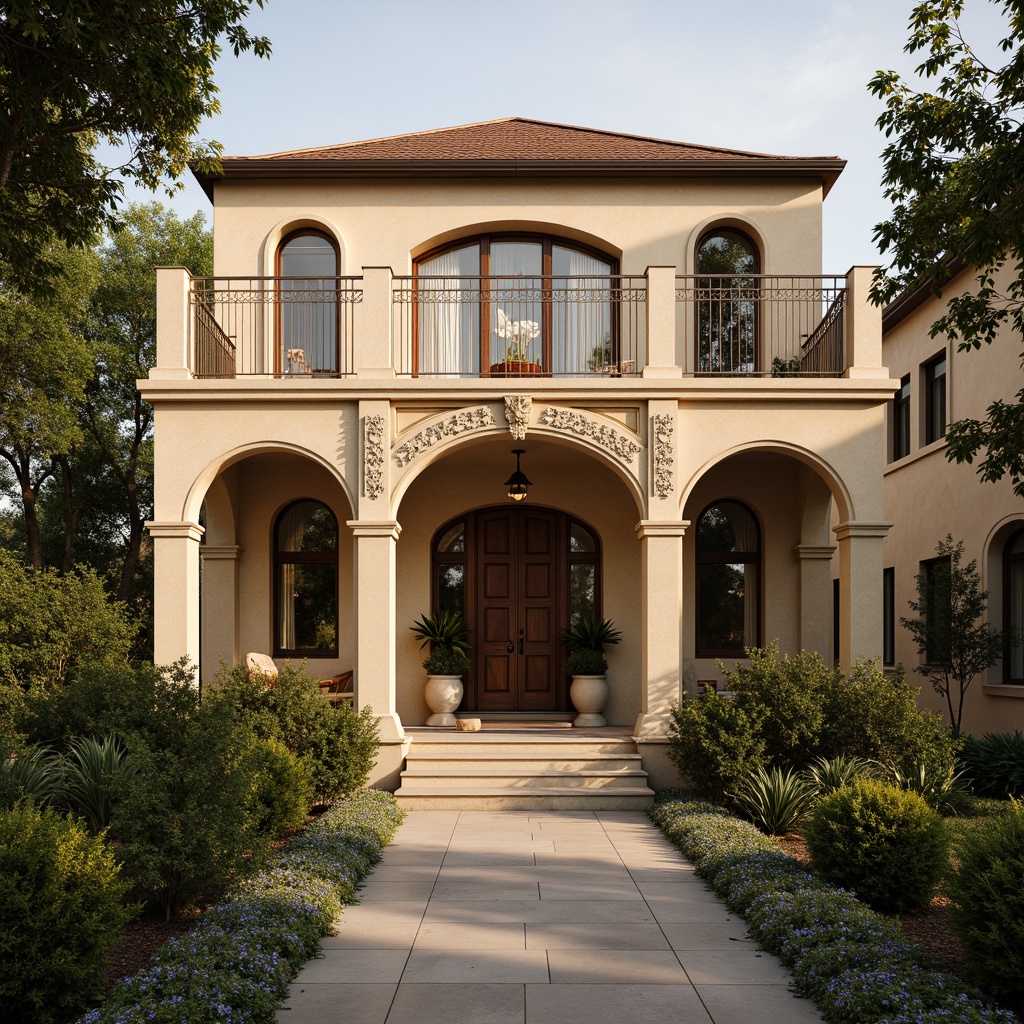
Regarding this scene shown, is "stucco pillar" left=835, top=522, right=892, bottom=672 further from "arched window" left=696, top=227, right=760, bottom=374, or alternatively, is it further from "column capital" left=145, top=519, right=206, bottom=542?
"column capital" left=145, top=519, right=206, bottom=542

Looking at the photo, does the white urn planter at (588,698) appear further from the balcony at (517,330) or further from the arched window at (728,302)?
the arched window at (728,302)

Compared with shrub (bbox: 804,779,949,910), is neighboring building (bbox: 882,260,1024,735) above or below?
above

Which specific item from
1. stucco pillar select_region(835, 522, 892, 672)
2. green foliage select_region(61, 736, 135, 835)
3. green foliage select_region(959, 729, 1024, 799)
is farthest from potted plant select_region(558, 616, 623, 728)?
green foliage select_region(61, 736, 135, 835)

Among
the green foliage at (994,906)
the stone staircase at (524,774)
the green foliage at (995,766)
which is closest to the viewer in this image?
the green foliage at (994,906)

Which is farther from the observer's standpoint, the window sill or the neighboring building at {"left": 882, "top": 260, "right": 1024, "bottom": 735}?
the neighboring building at {"left": 882, "top": 260, "right": 1024, "bottom": 735}

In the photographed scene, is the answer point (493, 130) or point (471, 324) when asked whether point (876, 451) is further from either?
point (493, 130)

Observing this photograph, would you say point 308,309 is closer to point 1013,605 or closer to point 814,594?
point 814,594

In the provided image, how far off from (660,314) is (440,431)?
10.1 feet

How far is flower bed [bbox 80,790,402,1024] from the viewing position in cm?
492

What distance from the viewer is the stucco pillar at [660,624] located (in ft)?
40.7

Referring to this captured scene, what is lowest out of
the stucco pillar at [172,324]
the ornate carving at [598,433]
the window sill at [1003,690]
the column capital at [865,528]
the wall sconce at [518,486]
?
the window sill at [1003,690]

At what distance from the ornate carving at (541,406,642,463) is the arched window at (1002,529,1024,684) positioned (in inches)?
258

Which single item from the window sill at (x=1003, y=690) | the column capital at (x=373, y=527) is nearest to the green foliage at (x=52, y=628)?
the column capital at (x=373, y=527)

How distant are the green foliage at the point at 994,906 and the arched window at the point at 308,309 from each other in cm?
1056
